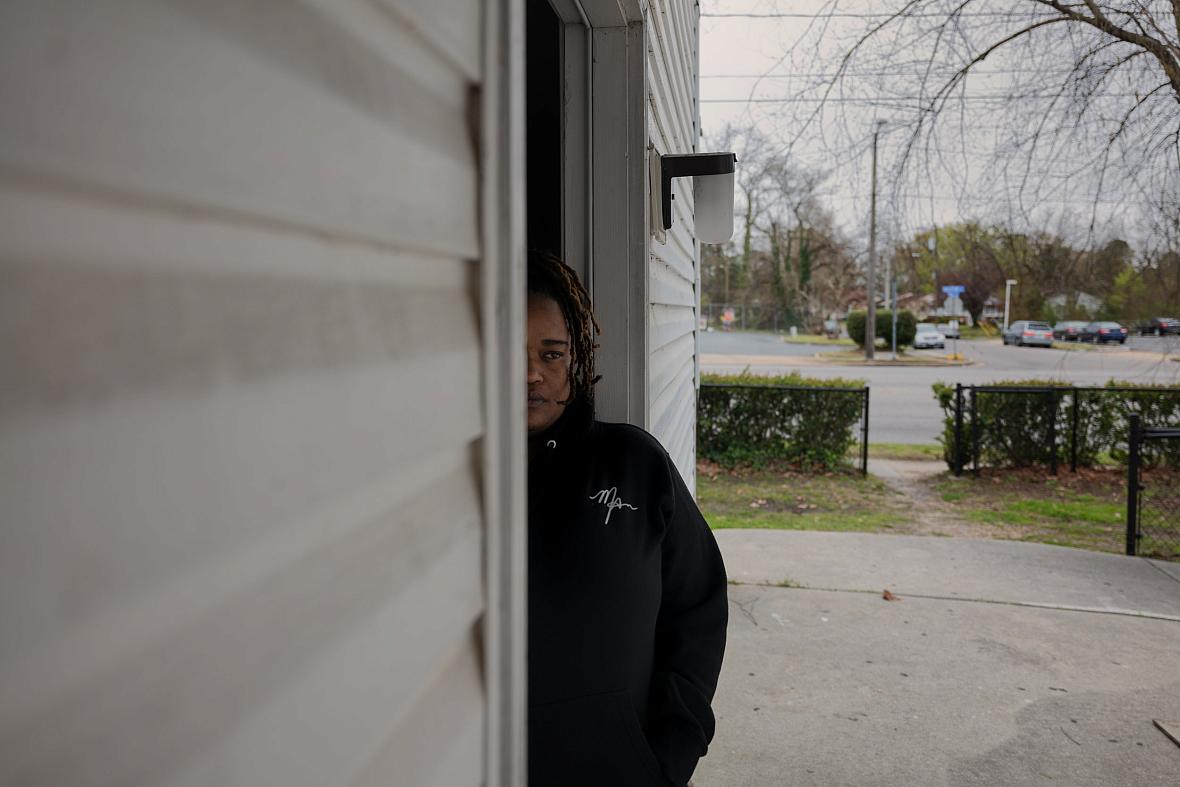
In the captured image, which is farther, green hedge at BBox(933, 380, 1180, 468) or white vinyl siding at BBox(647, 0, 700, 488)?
green hedge at BBox(933, 380, 1180, 468)

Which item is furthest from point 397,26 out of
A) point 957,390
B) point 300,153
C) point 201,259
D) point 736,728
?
point 957,390

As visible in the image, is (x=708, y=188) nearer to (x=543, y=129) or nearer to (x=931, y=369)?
(x=543, y=129)

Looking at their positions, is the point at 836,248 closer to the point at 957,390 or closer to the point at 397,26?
the point at 957,390

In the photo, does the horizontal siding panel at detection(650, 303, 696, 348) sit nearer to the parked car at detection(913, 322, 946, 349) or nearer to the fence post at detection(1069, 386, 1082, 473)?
the fence post at detection(1069, 386, 1082, 473)

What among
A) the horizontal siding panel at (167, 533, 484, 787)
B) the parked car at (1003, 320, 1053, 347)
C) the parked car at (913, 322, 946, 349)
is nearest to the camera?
the horizontal siding panel at (167, 533, 484, 787)

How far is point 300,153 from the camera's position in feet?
1.74

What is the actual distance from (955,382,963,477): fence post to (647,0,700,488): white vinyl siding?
517 cm

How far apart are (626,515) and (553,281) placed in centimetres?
55

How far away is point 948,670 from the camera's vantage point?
4.32 m

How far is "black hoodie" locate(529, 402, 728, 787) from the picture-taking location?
1718 mm

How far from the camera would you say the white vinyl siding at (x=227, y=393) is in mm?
353

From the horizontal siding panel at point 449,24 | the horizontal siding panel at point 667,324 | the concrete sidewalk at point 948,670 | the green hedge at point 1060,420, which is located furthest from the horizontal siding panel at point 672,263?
the green hedge at point 1060,420

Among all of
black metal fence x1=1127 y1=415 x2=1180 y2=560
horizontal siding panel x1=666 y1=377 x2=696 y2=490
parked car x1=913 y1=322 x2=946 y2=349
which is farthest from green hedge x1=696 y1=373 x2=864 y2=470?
parked car x1=913 y1=322 x2=946 y2=349

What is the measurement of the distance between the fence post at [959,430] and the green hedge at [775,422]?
1.08 meters
